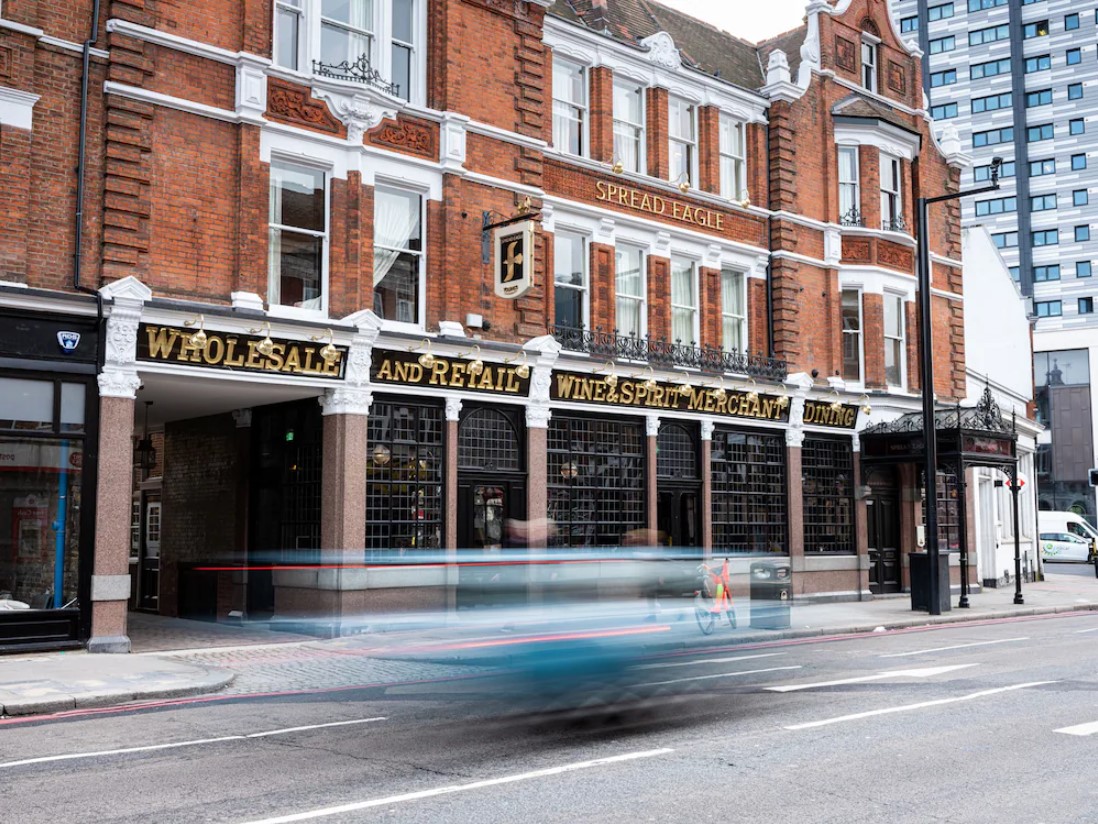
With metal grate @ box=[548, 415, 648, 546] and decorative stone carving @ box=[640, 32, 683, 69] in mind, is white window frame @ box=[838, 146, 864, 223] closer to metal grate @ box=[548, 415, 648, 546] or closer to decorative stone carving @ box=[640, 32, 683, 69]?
decorative stone carving @ box=[640, 32, 683, 69]

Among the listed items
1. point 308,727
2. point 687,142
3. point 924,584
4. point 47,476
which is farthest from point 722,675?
point 687,142

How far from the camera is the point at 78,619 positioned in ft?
52.0

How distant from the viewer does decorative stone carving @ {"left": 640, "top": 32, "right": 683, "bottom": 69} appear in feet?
82.1

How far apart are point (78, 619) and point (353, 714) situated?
6555 millimetres

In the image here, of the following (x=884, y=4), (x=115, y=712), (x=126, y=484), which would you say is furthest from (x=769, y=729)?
(x=884, y=4)

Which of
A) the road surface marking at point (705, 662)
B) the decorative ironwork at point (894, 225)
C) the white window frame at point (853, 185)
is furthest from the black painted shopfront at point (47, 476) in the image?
the decorative ironwork at point (894, 225)

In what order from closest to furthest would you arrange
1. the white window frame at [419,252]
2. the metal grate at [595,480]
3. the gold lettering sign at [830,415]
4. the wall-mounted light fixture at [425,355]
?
the wall-mounted light fixture at [425,355], the white window frame at [419,252], the metal grate at [595,480], the gold lettering sign at [830,415]

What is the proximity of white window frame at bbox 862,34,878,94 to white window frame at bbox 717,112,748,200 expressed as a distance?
18.9 feet

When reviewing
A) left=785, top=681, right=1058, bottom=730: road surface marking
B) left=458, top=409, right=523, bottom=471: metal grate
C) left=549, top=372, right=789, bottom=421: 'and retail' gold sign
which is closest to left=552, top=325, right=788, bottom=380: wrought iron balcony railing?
left=549, top=372, right=789, bottom=421: 'and retail' gold sign

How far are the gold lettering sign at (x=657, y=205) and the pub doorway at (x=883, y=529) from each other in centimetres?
833

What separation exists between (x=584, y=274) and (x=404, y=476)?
6.60 m

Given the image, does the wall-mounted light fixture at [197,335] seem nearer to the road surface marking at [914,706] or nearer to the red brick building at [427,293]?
the red brick building at [427,293]

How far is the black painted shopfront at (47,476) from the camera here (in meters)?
15.5

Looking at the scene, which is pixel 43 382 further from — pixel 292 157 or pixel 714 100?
pixel 714 100
